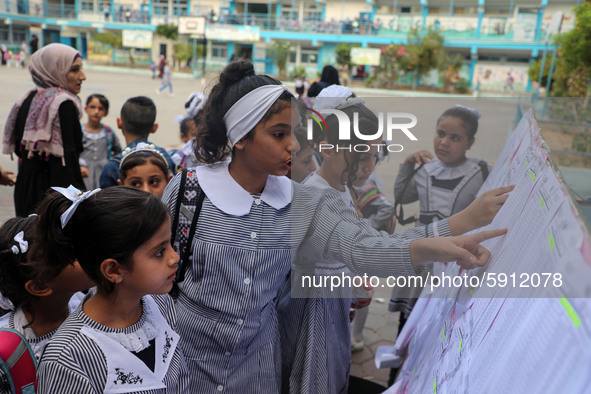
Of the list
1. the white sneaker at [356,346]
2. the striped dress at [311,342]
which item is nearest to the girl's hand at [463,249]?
the striped dress at [311,342]

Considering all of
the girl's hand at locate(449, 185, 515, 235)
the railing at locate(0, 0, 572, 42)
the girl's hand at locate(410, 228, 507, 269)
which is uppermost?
the railing at locate(0, 0, 572, 42)

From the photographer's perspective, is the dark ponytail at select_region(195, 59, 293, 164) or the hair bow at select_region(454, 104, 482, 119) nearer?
the hair bow at select_region(454, 104, 482, 119)

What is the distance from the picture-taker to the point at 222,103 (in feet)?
4.96

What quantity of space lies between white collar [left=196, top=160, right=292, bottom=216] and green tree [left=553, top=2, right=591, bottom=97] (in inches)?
363

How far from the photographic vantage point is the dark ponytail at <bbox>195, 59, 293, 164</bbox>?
1466 mm

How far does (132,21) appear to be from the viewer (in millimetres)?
34469

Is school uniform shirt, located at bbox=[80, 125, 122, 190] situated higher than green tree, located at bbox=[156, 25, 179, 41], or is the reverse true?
green tree, located at bbox=[156, 25, 179, 41]

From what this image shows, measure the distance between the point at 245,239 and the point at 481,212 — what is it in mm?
653

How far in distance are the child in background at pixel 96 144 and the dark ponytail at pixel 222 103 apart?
2453mm

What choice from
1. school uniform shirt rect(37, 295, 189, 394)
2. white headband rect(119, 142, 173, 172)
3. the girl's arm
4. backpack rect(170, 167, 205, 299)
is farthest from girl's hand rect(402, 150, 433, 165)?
white headband rect(119, 142, 173, 172)

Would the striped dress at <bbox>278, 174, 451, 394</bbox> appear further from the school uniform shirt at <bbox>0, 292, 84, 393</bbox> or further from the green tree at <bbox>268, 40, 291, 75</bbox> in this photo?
the green tree at <bbox>268, 40, 291, 75</bbox>

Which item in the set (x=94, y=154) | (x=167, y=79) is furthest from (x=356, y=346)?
(x=167, y=79)

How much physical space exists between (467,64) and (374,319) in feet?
96.4

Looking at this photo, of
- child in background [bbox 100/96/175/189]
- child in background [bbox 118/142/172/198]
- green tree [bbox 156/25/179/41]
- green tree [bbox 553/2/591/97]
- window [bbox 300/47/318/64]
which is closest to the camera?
child in background [bbox 118/142/172/198]
